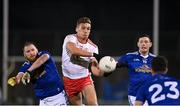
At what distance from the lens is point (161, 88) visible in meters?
8.64

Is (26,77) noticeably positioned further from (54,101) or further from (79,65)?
(79,65)

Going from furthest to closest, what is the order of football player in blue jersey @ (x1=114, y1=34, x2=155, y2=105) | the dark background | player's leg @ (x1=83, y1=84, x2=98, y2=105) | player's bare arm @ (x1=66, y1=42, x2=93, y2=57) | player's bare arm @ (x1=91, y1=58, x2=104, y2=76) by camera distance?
the dark background → football player in blue jersey @ (x1=114, y1=34, x2=155, y2=105) → player's leg @ (x1=83, y1=84, x2=98, y2=105) → player's bare arm @ (x1=91, y1=58, x2=104, y2=76) → player's bare arm @ (x1=66, y1=42, x2=93, y2=57)

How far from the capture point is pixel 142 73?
38.9ft

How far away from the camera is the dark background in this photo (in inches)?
849

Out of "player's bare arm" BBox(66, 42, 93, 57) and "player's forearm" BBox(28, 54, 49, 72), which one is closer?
"player's forearm" BBox(28, 54, 49, 72)

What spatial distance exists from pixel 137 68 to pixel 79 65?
999 millimetres

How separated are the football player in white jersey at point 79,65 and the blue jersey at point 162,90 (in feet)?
8.29

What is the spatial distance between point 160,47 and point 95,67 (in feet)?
36.4

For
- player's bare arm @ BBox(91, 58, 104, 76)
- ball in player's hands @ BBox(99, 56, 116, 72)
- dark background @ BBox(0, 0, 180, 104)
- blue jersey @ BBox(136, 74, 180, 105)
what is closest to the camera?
blue jersey @ BBox(136, 74, 180, 105)

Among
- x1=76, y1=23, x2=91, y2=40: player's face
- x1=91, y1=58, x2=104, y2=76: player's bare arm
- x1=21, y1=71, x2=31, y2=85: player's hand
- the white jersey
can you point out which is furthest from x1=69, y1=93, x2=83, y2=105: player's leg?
x1=21, y1=71, x2=31, y2=85: player's hand

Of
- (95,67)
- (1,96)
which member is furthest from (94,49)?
(1,96)

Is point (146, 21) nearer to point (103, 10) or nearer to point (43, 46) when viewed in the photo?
point (103, 10)

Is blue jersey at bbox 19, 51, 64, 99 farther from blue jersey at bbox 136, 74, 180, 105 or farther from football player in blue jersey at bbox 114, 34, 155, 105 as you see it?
blue jersey at bbox 136, 74, 180, 105

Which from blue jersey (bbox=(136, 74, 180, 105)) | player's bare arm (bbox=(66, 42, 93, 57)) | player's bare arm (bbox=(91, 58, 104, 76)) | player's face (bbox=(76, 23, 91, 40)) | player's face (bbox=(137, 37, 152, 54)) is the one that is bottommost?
blue jersey (bbox=(136, 74, 180, 105))
